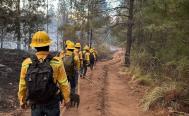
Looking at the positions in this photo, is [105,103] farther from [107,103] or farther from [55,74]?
[55,74]

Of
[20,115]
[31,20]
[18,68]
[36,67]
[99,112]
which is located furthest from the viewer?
[31,20]

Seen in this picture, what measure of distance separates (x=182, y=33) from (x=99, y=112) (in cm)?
351

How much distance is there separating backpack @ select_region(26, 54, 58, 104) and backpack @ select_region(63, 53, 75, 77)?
5.38 meters

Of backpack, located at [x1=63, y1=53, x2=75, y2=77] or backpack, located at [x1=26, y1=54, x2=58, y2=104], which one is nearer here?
backpack, located at [x1=26, y1=54, x2=58, y2=104]

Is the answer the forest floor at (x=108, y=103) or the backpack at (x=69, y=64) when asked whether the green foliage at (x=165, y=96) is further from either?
the backpack at (x=69, y=64)

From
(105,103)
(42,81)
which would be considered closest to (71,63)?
(105,103)

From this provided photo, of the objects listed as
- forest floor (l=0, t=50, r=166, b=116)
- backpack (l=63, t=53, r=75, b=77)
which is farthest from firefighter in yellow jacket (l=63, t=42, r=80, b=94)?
forest floor (l=0, t=50, r=166, b=116)

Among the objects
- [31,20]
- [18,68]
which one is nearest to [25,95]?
[18,68]

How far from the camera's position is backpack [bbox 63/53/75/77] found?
500 inches

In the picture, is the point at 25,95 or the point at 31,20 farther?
the point at 31,20

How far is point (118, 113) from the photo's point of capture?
1441 centimetres

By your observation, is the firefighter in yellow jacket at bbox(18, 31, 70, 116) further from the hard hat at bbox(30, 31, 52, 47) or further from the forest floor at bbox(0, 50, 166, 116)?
the forest floor at bbox(0, 50, 166, 116)

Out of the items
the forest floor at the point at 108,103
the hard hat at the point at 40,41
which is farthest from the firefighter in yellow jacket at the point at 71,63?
the hard hat at the point at 40,41

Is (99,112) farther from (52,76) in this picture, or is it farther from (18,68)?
(18,68)
